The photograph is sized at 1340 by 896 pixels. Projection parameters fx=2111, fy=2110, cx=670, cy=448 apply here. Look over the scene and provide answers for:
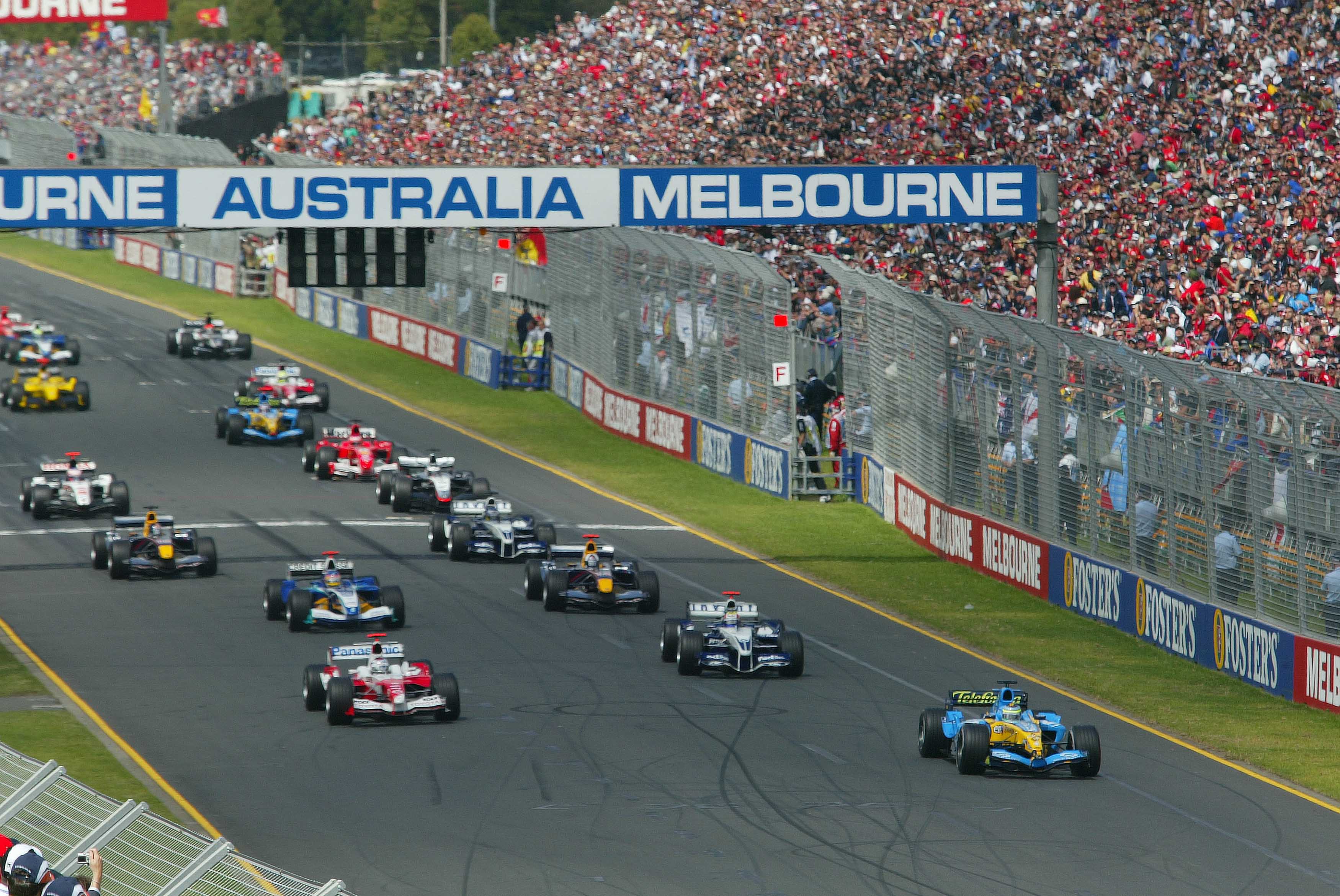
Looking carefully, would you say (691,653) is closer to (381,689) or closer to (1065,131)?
(381,689)

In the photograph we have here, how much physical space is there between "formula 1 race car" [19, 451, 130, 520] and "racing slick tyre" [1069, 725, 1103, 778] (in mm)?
Answer: 18630

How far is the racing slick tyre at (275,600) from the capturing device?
24.7m

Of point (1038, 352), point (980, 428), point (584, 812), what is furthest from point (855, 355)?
point (584, 812)

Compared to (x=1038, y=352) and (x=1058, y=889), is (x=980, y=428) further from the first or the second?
(x=1058, y=889)

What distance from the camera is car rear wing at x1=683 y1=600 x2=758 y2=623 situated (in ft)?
72.6

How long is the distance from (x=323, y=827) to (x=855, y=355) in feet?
69.0

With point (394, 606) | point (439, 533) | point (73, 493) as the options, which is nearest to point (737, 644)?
point (394, 606)

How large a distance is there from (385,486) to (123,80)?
58826mm

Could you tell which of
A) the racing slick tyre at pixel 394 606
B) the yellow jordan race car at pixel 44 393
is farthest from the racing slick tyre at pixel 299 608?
the yellow jordan race car at pixel 44 393

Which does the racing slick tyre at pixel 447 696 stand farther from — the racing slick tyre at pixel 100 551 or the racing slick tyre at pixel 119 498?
the racing slick tyre at pixel 119 498

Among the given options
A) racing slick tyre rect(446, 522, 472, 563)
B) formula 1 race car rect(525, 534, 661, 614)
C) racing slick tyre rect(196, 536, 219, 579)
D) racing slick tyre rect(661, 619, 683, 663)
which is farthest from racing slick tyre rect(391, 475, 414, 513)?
racing slick tyre rect(661, 619, 683, 663)

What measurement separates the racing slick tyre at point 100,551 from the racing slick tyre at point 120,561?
0.56m

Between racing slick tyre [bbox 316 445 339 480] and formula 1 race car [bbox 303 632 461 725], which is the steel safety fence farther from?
racing slick tyre [bbox 316 445 339 480]

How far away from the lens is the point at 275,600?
2475 cm
